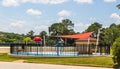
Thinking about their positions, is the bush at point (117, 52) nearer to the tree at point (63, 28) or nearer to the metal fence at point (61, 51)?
the metal fence at point (61, 51)

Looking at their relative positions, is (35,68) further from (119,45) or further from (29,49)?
(29,49)

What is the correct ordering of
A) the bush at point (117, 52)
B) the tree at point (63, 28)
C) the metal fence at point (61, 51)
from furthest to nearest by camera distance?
1. the tree at point (63, 28)
2. the metal fence at point (61, 51)
3. the bush at point (117, 52)

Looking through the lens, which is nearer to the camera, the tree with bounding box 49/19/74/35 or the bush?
the bush

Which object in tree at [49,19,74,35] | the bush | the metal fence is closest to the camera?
the bush

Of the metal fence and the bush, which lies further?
the metal fence

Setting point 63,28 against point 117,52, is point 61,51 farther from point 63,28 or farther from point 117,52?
point 63,28

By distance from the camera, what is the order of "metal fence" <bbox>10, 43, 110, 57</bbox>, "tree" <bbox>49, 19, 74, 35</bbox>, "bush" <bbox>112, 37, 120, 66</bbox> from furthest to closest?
1. "tree" <bbox>49, 19, 74, 35</bbox>
2. "metal fence" <bbox>10, 43, 110, 57</bbox>
3. "bush" <bbox>112, 37, 120, 66</bbox>

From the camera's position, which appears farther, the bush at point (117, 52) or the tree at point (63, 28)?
the tree at point (63, 28)

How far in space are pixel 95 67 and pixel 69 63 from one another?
3024 mm

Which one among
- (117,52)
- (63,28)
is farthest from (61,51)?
(63,28)

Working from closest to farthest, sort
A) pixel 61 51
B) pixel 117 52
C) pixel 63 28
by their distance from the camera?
pixel 117 52 < pixel 61 51 < pixel 63 28

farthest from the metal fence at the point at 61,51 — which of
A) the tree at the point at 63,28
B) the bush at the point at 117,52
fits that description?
the tree at the point at 63,28

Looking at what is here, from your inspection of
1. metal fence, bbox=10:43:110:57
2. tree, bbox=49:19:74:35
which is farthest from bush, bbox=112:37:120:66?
tree, bbox=49:19:74:35

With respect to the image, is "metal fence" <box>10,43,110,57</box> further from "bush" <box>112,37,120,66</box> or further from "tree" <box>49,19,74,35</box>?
"tree" <box>49,19,74,35</box>
